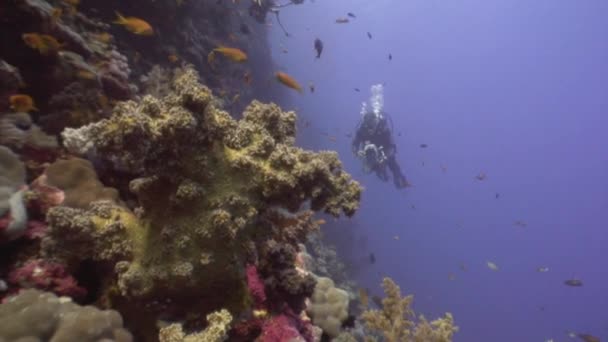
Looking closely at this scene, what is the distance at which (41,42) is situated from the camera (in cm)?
434

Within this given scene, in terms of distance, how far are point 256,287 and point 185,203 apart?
1.13 meters

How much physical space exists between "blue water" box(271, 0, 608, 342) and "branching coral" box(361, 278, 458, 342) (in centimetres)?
6312

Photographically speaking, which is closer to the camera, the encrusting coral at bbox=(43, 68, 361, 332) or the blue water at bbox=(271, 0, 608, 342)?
the encrusting coral at bbox=(43, 68, 361, 332)

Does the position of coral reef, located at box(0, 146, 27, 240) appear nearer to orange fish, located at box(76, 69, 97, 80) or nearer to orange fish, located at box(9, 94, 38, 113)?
orange fish, located at box(9, 94, 38, 113)

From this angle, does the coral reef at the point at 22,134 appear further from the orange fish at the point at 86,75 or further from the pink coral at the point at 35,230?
the pink coral at the point at 35,230

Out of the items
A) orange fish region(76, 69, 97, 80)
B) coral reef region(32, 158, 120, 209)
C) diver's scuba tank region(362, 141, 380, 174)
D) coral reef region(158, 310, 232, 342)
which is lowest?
coral reef region(32, 158, 120, 209)

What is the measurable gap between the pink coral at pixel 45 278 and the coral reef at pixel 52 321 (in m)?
0.23

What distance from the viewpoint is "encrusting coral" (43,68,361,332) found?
2.56 metres

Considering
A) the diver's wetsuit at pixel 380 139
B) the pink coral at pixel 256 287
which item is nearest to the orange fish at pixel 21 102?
the pink coral at pixel 256 287

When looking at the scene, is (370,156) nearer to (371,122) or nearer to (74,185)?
(371,122)

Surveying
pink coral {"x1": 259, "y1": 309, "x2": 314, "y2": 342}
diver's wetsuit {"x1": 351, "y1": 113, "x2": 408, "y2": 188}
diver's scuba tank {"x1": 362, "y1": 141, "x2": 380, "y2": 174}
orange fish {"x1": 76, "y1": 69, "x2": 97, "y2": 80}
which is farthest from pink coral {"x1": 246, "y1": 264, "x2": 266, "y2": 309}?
diver's wetsuit {"x1": 351, "y1": 113, "x2": 408, "y2": 188}

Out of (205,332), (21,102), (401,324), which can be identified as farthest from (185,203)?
(401,324)

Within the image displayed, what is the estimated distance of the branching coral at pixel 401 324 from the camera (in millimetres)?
4273

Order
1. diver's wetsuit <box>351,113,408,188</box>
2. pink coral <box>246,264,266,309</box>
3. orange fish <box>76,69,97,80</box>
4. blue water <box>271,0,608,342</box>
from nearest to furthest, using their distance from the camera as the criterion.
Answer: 1. pink coral <box>246,264,266,309</box>
2. orange fish <box>76,69,97,80</box>
3. diver's wetsuit <box>351,113,408,188</box>
4. blue water <box>271,0,608,342</box>
